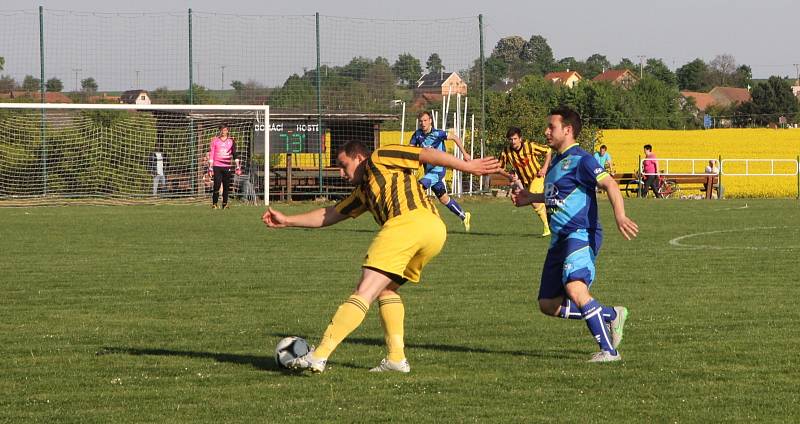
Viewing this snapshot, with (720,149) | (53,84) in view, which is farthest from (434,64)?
(720,149)

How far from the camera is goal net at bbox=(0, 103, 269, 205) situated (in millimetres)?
30531

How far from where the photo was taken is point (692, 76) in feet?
531

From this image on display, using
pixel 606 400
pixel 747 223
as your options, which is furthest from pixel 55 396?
pixel 747 223

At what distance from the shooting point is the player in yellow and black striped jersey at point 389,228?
784 cm

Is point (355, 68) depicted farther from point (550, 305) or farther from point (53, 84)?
point (550, 305)

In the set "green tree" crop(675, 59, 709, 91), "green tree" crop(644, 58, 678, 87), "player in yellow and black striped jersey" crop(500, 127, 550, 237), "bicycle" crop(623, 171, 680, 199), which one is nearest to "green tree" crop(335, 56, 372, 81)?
"bicycle" crop(623, 171, 680, 199)

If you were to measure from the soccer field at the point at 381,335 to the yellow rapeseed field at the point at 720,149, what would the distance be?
35.0 m

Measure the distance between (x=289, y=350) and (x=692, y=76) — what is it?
524ft

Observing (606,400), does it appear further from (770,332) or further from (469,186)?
(469,186)

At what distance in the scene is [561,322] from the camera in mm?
10562

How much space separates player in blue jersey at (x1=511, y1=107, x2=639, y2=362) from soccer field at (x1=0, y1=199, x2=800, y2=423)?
1.00 feet

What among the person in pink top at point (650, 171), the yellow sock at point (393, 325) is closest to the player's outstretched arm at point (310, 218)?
the yellow sock at point (393, 325)

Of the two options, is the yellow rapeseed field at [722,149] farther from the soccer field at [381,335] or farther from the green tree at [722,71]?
the green tree at [722,71]

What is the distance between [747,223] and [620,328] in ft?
53.5
